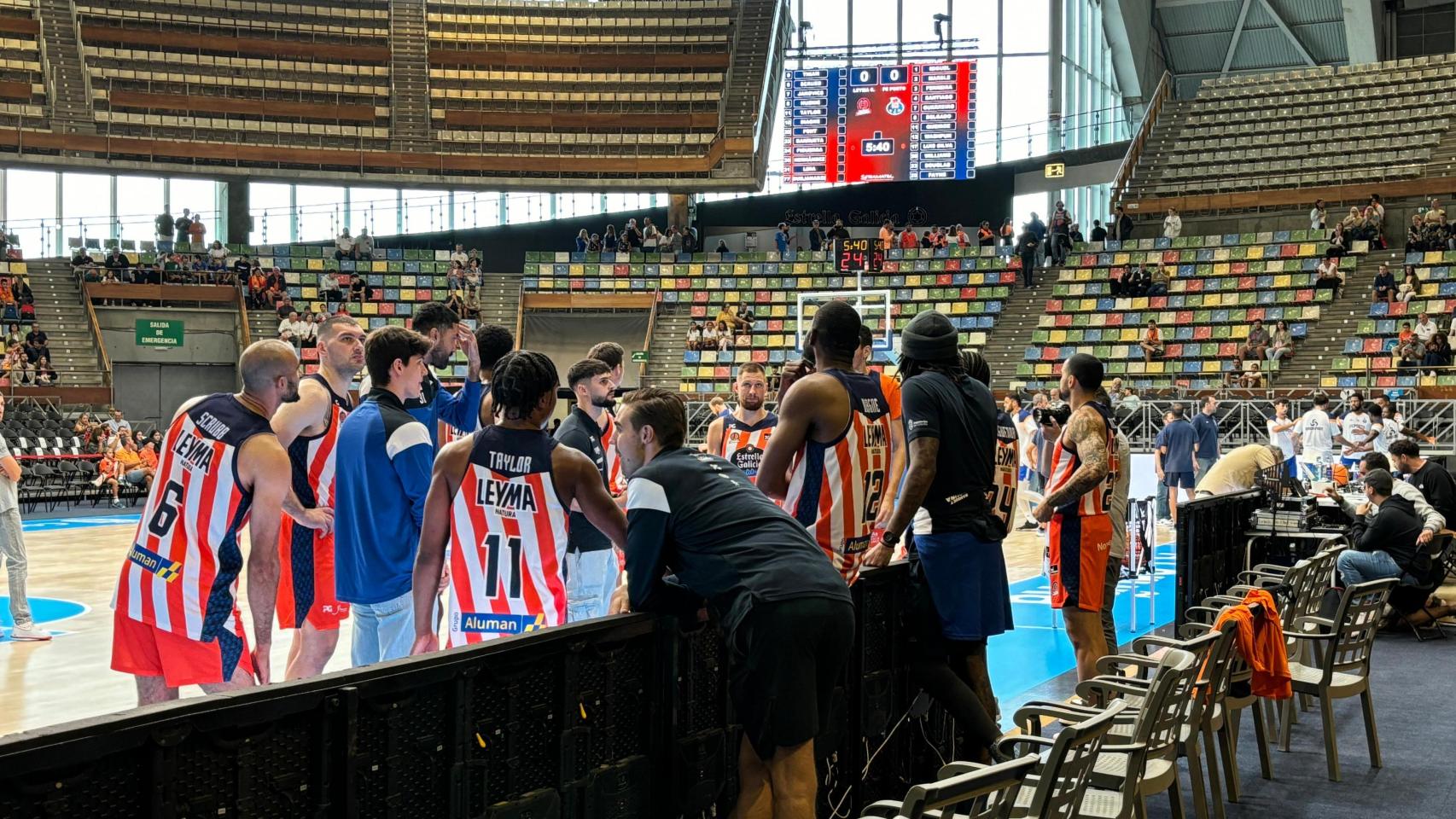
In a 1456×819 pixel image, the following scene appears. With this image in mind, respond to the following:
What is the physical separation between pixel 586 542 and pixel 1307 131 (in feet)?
87.0

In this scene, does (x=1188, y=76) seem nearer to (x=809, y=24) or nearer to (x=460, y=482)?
(x=809, y=24)

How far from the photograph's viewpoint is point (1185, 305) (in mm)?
22875

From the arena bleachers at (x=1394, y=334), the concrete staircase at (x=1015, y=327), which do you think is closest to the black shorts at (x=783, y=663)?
the arena bleachers at (x=1394, y=334)

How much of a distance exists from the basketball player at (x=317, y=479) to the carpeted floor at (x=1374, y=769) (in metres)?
3.45

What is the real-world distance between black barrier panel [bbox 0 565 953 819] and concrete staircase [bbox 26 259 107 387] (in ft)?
74.5

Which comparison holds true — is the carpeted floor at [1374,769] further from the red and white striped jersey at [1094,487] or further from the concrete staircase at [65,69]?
the concrete staircase at [65,69]

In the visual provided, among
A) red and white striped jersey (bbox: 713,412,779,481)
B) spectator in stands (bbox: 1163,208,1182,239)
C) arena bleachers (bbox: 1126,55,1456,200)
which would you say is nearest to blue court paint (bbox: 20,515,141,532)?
red and white striped jersey (bbox: 713,412,779,481)

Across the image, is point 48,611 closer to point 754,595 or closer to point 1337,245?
point 754,595

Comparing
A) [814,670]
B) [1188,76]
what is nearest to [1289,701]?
[814,670]

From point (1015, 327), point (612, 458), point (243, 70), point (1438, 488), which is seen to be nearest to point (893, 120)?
point (1015, 327)

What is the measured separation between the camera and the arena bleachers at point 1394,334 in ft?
61.3

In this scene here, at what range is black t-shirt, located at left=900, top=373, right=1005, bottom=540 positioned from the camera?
462 cm

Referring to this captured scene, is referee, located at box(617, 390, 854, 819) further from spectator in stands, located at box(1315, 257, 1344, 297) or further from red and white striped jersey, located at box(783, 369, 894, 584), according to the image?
spectator in stands, located at box(1315, 257, 1344, 297)

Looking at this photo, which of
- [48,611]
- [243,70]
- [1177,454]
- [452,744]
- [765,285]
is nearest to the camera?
[452,744]
